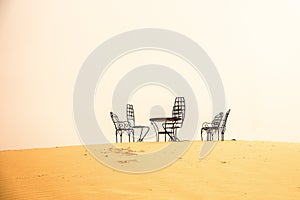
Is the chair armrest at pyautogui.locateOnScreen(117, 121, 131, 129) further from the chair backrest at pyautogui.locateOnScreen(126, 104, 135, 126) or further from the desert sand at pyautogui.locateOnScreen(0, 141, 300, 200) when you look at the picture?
the desert sand at pyautogui.locateOnScreen(0, 141, 300, 200)

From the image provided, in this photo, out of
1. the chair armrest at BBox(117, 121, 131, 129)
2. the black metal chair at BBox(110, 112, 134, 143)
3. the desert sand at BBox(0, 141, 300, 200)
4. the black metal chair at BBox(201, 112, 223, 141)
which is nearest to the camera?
the desert sand at BBox(0, 141, 300, 200)

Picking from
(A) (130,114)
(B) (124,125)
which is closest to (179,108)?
(A) (130,114)

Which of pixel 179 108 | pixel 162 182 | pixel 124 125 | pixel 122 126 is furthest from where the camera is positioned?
pixel 179 108

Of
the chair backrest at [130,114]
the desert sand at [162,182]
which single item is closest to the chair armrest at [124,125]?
the chair backrest at [130,114]

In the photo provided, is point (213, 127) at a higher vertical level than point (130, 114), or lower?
lower

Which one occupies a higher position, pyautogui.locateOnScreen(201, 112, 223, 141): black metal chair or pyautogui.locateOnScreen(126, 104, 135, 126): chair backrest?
pyautogui.locateOnScreen(126, 104, 135, 126): chair backrest

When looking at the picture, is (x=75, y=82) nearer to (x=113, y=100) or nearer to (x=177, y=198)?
(x=113, y=100)

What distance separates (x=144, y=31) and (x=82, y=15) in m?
1.56

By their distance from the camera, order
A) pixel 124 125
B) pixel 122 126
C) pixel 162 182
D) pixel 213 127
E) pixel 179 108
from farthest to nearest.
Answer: pixel 179 108, pixel 122 126, pixel 124 125, pixel 213 127, pixel 162 182

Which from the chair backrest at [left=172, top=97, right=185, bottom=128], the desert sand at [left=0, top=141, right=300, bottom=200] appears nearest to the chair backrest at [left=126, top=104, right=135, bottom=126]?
the chair backrest at [left=172, top=97, right=185, bottom=128]

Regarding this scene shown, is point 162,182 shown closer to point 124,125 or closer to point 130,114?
point 124,125

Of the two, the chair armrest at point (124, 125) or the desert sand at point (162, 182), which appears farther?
the chair armrest at point (124, 125)

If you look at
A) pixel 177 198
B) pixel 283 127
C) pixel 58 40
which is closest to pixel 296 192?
pixel 177 198

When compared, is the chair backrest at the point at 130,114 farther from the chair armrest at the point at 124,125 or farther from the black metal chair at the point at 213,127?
the black metal chair at the point at 213,127
